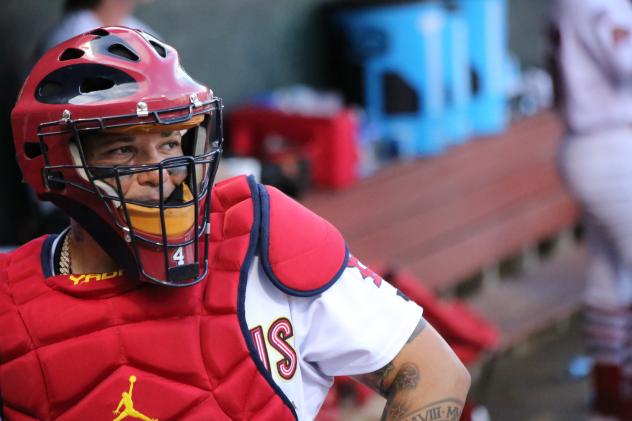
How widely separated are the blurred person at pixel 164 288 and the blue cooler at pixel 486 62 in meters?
4.52

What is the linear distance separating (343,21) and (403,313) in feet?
13.7

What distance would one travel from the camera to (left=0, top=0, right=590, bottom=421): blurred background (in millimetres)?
4789

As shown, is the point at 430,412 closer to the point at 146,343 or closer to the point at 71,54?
the point at 146,343

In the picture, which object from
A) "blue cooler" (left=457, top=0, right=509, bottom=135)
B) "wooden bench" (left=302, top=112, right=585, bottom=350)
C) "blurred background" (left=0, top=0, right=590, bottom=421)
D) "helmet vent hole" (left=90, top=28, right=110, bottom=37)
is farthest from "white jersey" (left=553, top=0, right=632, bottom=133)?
"helmet vent hole" (left=90, top=28, right=110, bottom=37)

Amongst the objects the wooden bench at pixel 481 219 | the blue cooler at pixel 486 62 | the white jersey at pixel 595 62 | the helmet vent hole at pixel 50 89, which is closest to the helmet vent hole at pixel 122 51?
the helmet vent hole at pixel 50 89

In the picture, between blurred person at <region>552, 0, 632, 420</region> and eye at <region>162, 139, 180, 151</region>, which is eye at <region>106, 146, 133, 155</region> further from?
blurred person at <region>552, 0, 632, 420</region>

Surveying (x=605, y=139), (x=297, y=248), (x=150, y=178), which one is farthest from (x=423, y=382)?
(x=605, y=139)

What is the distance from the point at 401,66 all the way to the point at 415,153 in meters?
0.53

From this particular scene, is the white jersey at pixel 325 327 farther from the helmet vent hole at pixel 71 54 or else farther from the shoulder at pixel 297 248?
the helmet vent hole at pixel 71 54

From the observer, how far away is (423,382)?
1.99m

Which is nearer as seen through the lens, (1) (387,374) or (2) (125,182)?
(2) (125,182)

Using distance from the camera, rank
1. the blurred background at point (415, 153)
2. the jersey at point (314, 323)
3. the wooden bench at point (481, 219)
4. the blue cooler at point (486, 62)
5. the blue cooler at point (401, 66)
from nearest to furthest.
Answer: the jersey at point (314, 323)
the blurred background at point (415, 153)
the wooden bench at point (481, 219)
the blue cooler at point (401, 66)
the blue cooler at point (486, 62)

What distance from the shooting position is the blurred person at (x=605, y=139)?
4.23 metres

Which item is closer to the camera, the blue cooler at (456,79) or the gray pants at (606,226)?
the gray pants at (606,226)
